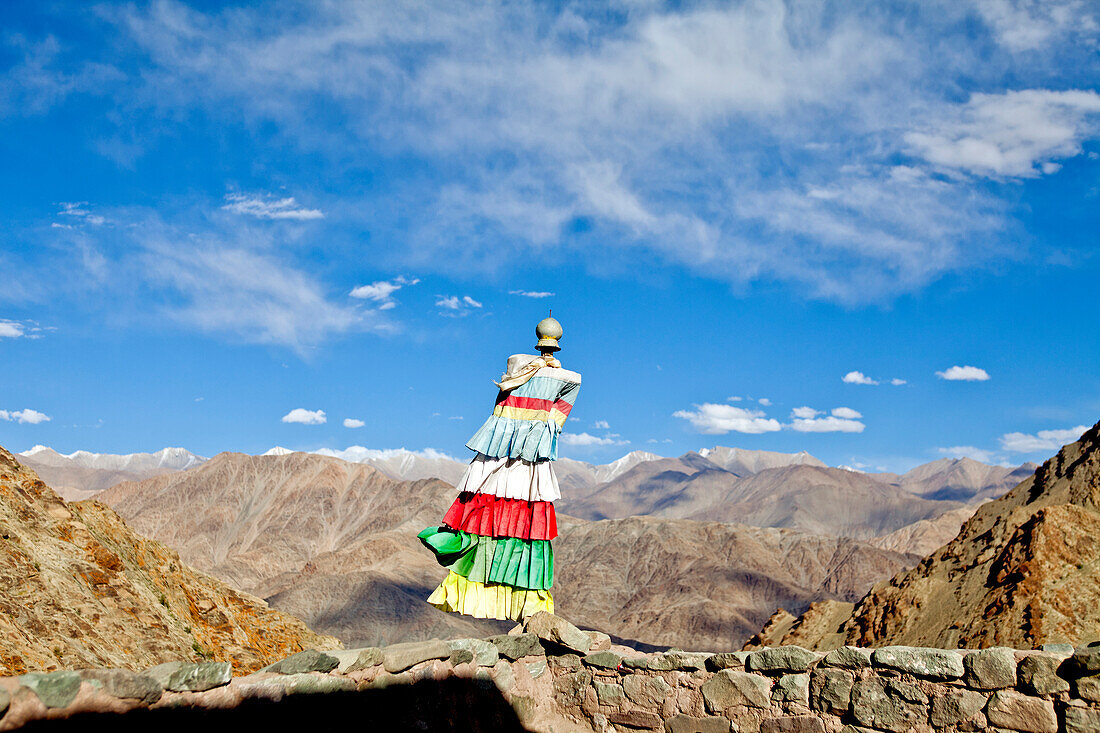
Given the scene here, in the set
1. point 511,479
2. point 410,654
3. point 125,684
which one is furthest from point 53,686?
point 511,479

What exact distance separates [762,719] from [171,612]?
312 inches

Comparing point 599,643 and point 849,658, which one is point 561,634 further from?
point 849,658

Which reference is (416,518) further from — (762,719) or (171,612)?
(762,719)

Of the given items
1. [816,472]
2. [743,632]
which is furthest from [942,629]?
[816,472]

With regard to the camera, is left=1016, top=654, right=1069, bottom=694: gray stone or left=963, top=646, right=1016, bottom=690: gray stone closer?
left=1016, top=654, right=1069, bottom=694: gray stone

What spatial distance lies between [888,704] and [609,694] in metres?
2.10

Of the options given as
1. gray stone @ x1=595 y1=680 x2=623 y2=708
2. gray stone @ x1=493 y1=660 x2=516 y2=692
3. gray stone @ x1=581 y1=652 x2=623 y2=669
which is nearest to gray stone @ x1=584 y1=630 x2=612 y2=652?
gray stone @ x1=581 y1=652 x2=623 y2=669

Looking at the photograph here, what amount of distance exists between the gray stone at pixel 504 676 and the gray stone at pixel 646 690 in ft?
3.01

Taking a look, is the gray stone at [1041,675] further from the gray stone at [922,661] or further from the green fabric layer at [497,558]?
the green fabric layer at [497,558]

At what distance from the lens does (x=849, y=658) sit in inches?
204

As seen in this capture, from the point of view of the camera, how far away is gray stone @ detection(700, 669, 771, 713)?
5.46 meters

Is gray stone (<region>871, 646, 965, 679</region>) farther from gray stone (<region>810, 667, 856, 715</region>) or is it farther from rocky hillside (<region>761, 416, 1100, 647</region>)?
rocky hillside (<region>761, 416, 1100, 647</region>)

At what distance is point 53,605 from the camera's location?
7949 mm

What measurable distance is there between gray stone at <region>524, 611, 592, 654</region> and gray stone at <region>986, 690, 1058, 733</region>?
295 cm
